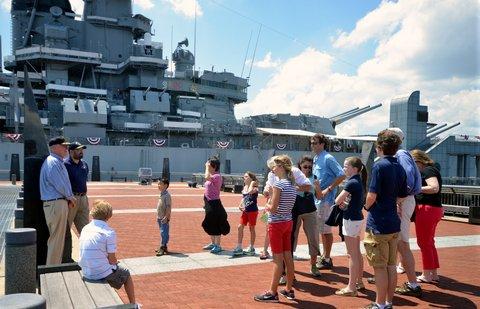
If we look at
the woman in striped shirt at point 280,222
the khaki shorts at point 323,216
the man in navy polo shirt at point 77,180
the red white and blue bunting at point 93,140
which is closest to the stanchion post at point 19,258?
the man in navy polo shirt at point 77,180

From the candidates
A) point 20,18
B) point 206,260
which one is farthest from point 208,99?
point 206,260

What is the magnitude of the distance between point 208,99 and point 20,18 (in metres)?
21.2

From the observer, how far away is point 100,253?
3.83 meters

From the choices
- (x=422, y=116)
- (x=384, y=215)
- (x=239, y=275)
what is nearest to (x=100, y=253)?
(x=239, y=275)

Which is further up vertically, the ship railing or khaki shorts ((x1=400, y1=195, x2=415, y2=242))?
khaki shorts ((x1=400, y1=195, x2=415, y2=242))

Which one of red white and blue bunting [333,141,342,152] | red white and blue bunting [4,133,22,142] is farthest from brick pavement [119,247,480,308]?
red white and blue bunting [333,141,342,152]

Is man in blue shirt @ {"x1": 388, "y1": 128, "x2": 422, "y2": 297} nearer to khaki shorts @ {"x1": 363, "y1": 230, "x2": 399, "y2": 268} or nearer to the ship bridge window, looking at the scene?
khaki shorts @ {"x1": 363, "y1": 230, "x2": 399, "y2": 268}

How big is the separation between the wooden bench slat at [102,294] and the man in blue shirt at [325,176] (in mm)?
3324

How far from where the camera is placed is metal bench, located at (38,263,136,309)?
10.5 ft

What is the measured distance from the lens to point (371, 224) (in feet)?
14.2

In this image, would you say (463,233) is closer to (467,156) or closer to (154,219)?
(154,219)

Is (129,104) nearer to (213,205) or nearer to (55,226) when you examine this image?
(213,205)

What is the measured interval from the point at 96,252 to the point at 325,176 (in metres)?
3.57

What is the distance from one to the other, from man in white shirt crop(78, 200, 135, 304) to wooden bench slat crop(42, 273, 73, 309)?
253 mm
